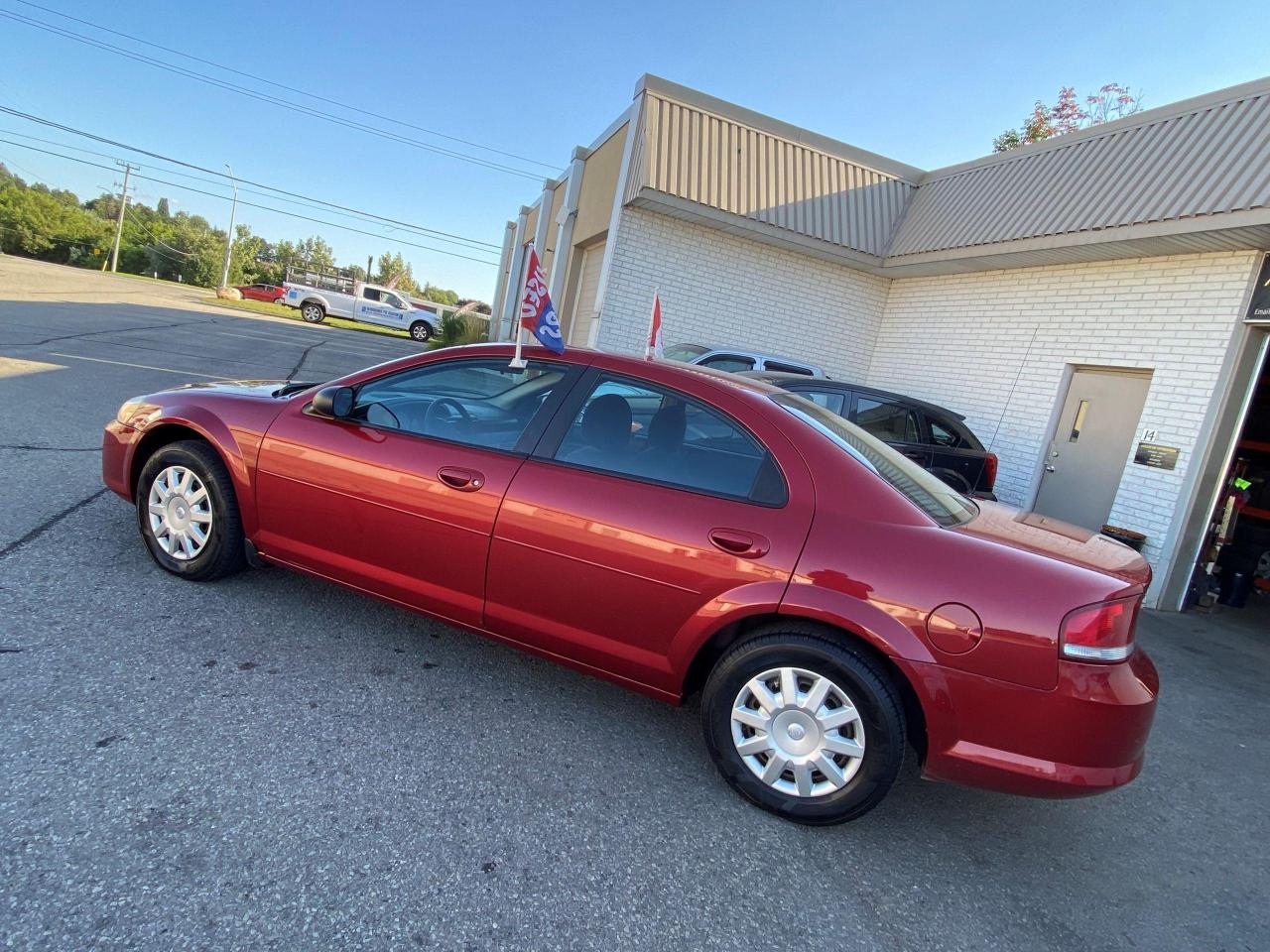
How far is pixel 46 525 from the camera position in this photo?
12.7 feet

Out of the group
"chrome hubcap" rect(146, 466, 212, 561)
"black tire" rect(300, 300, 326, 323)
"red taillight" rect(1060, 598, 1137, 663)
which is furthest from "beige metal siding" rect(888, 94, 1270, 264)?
"black tire" rect(300, 300, 326, 323)

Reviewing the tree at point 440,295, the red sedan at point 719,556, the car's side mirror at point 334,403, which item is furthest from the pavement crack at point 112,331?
the tree at point 440,295

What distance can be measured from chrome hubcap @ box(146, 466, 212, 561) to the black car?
505 cm

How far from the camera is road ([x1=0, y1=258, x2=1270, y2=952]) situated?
1.90 m

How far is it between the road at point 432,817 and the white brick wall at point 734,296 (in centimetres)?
787

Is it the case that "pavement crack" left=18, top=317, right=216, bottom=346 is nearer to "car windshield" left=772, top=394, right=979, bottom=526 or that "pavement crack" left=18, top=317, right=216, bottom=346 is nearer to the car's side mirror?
the car's side mirror

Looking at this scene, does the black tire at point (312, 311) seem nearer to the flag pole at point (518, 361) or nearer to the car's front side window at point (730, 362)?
the car's front side window at point (730, 362)

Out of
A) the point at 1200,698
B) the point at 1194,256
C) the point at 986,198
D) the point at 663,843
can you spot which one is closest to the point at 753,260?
the point at 986,198

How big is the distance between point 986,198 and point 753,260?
332 cm

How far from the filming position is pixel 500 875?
6.84 feet

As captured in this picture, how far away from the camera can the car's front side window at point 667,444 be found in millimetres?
2680

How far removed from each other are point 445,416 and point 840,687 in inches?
81.3

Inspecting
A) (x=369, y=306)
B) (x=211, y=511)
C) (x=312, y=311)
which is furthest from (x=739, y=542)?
(x=369, y=306)

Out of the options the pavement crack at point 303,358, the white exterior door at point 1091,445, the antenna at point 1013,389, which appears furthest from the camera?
the pavement crack at point 303,358
